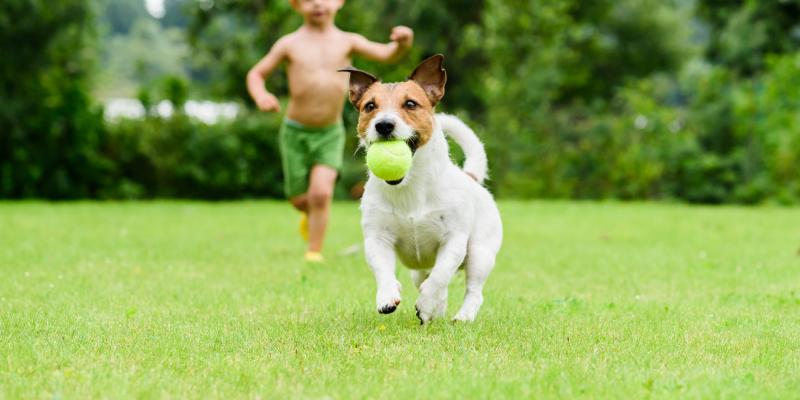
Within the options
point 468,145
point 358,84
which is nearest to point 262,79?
point 468,145

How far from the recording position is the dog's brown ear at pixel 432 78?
5512 millimetres

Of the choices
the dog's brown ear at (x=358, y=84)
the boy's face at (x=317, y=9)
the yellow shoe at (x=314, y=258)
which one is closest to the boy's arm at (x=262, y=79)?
the boy's face at (x=317, y=9)

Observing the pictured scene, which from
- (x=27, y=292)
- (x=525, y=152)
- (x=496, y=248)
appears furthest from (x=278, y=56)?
(x=525, y=152)

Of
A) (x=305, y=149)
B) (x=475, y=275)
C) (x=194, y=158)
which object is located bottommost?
(x=194, y=158)

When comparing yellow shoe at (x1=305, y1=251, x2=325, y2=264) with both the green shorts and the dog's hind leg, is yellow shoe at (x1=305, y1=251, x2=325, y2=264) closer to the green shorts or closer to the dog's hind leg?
the green shorts

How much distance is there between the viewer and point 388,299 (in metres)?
5.14

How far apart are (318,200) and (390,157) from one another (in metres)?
4.35

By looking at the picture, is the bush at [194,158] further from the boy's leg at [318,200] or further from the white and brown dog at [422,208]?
the white and brown dog at [422,208]

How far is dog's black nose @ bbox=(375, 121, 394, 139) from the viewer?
5078mm

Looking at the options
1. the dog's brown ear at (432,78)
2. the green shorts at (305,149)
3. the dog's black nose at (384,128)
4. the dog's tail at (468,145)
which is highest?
the dog's brown ear at (432,78)

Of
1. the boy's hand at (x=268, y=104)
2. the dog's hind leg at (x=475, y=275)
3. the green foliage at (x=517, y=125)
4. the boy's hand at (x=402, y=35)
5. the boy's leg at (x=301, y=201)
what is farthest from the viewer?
the green foliage at (x=517, y=125)

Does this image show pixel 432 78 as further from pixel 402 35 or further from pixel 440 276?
pixel 402 35

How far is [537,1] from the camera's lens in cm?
2477

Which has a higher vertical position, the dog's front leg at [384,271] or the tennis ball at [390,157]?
the tennis ball at [390,157]
